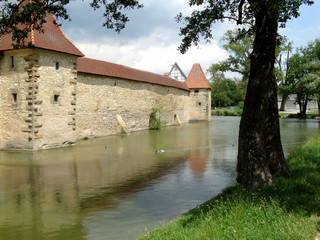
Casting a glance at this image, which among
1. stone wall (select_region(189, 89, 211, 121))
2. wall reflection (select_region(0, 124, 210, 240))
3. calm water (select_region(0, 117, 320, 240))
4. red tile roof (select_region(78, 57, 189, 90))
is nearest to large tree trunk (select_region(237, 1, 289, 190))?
calm water (select_region(0, 117, 320, 240))

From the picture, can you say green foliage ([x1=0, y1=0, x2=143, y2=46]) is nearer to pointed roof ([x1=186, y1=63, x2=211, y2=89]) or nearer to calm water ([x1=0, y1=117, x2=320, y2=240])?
calm water ([x1=0, y1=117, x2=320, y2=240])

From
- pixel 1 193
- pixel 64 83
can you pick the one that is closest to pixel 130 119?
pixel 64 83

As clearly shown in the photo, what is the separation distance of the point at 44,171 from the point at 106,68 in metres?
13.3

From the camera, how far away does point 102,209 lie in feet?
21.4

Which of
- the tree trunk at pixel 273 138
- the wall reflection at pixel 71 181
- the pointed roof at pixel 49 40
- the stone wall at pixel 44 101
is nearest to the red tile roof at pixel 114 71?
the stone wall at pixel 44 101

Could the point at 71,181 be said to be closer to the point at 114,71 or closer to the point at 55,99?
A: the point at 55,99

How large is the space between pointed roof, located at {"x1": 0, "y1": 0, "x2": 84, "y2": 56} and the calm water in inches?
196

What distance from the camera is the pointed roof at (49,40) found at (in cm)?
1441

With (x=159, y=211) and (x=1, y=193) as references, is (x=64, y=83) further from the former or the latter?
(x=159, y=211)

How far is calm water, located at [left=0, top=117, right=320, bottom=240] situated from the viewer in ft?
18.5

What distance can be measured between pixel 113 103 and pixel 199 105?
796 inches

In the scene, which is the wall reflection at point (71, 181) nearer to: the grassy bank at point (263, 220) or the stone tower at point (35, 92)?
the stone tower at point (35, 92)

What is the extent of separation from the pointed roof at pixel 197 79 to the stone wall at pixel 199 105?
2.17 feet

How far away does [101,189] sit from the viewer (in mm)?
8062
